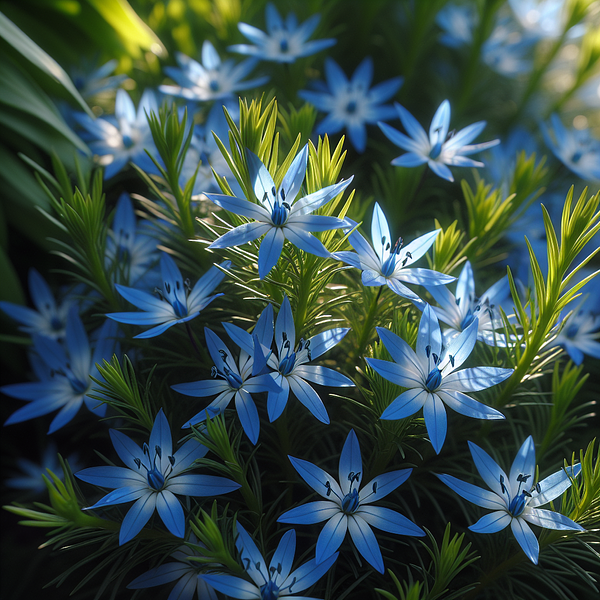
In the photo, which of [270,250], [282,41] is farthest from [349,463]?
[282,41]

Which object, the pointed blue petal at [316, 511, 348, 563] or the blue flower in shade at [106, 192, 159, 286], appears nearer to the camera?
the pointed blue petal at [316, 511, 348, 563]

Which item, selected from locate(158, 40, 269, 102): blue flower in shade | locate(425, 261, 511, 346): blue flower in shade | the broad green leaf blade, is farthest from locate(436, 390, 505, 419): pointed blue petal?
the broad green leaf blade

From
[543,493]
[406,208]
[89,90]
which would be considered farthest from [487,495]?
[89,90]

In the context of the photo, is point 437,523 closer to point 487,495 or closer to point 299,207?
point 487,495

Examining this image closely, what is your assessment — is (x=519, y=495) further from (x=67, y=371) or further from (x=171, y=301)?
(x=67, y=371)

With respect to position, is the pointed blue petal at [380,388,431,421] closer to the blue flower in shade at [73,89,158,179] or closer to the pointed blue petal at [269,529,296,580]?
the pointed blue petal at [269,529,296,580]
